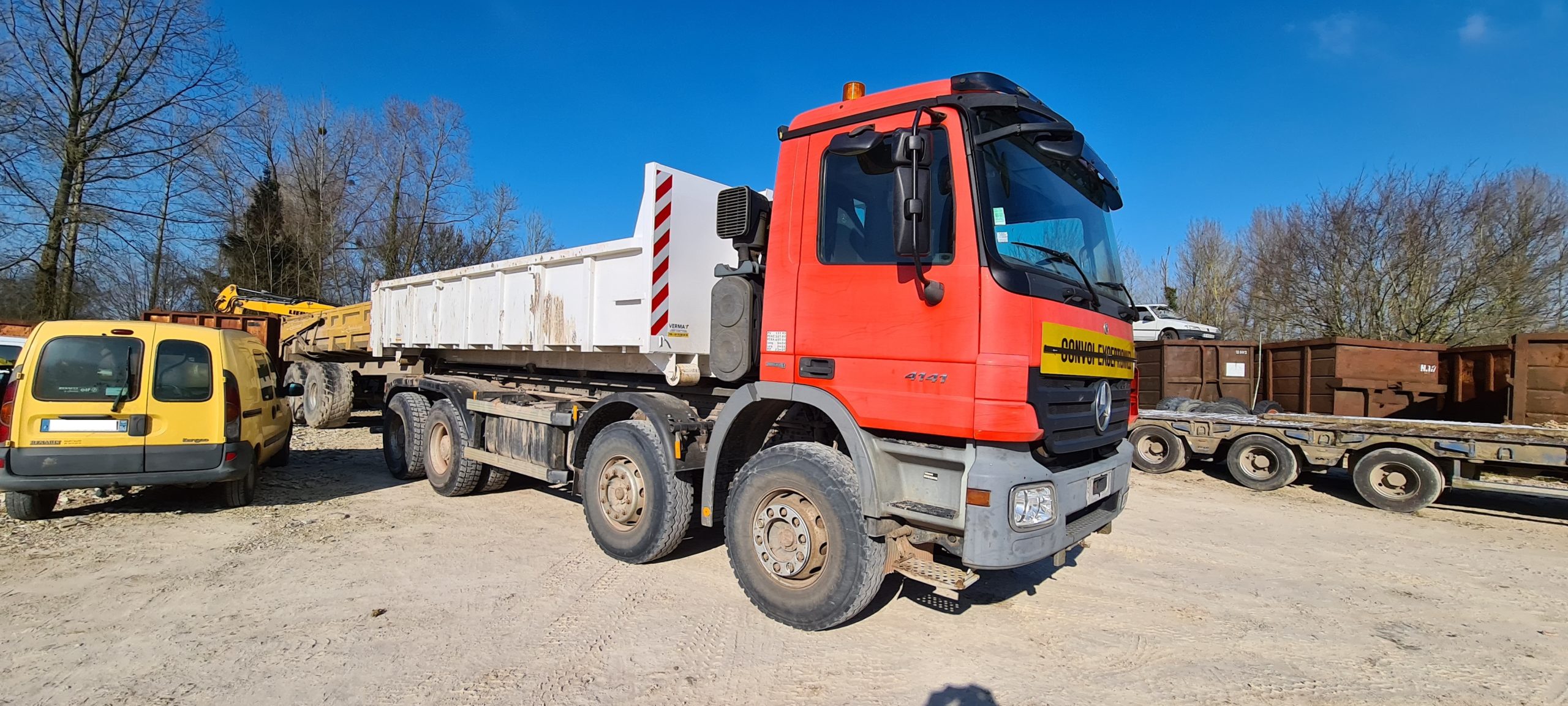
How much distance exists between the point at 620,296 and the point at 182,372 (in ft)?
13.1

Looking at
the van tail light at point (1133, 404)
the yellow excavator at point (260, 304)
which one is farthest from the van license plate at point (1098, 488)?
the yellow excavator at point (260, 304)

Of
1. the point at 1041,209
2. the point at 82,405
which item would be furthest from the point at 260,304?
the point at 1041,209

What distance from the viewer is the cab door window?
11.9ft

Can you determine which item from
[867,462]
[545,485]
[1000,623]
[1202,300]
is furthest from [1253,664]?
[1202,300]

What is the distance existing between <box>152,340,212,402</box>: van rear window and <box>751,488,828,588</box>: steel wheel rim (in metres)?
5.09

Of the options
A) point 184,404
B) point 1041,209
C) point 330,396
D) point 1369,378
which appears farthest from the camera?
point 330,396

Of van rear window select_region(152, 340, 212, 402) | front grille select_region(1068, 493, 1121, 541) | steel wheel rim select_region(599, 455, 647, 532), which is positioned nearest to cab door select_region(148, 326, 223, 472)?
van rear window select_region(152, 340, 212, 402)

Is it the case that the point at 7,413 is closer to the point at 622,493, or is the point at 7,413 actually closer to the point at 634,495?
the point at 622,493

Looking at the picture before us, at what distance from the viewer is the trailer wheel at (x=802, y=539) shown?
3.77 m

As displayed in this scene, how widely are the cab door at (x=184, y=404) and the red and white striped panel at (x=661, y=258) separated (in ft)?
13.5

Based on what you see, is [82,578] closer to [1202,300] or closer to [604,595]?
[604,595]

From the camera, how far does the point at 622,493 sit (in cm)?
523

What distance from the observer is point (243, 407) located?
20.3 ft

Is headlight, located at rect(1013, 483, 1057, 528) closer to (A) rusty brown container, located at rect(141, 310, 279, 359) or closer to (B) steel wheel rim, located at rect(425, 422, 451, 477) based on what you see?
(B) steel wheel rim, located at rect(425, 422, 451, 477)
